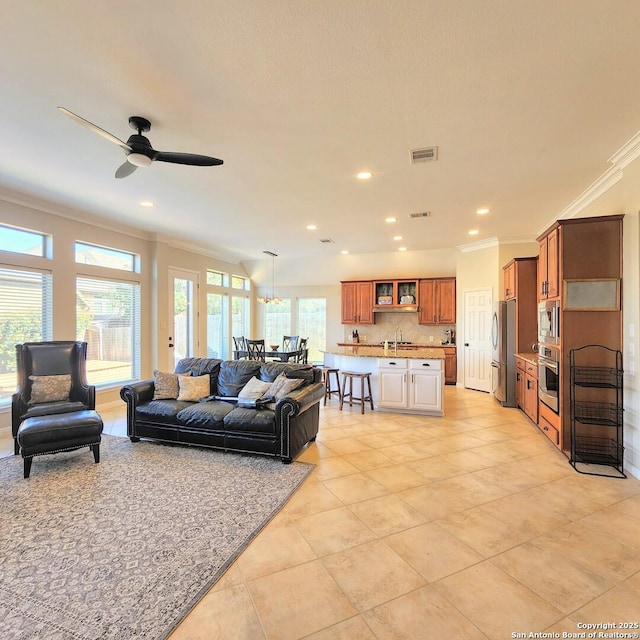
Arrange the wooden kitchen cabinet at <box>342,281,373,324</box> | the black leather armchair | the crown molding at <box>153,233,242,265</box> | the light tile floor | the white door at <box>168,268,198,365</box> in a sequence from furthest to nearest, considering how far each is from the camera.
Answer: the wooden kitchen cabinet at <box>342,281,373,324</box> → the white door at <box>168,268,198,365</box> → the crown molding at <box>153,233,242,265</box> → the black leather armchair → the light tile floor

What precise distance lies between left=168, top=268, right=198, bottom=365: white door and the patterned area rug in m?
3.37

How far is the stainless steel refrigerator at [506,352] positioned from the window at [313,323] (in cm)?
477

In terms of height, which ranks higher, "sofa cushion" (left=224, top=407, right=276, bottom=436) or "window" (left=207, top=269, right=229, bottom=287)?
"window" (left=207, top=269, right=229, bottom=287)

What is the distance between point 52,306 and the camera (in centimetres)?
483

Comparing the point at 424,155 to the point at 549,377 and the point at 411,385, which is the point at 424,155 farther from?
the point at 411,385

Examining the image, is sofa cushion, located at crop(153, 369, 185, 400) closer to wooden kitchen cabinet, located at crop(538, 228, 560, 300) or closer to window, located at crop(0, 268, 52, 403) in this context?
window, located at crop(0, 268, 52, 403)

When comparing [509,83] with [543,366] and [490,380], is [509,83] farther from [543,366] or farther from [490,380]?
[490,380]

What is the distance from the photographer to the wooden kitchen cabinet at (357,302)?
8.98 metres

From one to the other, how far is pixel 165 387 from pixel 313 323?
5.80 metres

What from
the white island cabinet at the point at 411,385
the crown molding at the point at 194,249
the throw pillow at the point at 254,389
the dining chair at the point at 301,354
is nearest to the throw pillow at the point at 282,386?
the throw pillow at the point at 254,389

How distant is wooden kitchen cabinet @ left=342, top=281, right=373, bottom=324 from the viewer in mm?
8977

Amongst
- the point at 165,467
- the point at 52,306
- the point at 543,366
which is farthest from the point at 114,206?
the point at 543,366

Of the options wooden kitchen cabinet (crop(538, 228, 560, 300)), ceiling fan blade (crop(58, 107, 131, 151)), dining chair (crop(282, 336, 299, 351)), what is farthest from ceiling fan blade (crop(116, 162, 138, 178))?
dining chair (crop(282, 336, 299, 351))

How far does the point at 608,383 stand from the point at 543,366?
2.72 feet
